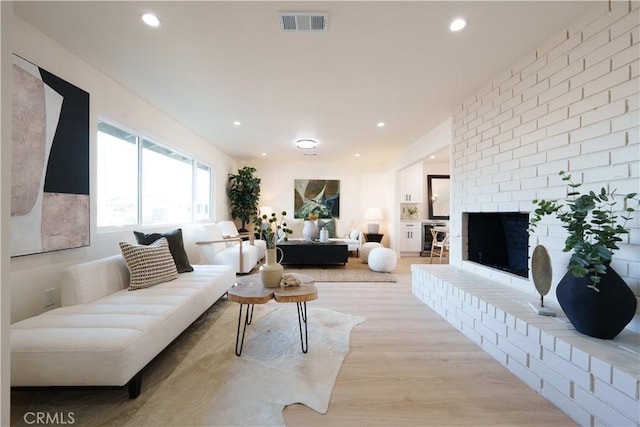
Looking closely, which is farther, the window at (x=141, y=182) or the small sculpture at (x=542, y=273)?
the window at (x=141, y=182)

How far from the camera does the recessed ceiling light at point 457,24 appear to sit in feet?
6.10

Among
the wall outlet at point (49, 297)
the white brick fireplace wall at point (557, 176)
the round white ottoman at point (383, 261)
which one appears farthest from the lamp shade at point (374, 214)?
the wall outlet at point (49, 297)

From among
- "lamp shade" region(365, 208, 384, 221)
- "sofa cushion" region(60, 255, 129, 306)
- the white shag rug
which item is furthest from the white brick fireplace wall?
"lamp shade" region(365, 208, 384, 221)

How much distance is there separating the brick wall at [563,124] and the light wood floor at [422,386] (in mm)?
885

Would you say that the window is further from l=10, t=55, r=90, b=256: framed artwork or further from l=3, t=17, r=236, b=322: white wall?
l=10, t=55, r=90, b=256: framed artwork

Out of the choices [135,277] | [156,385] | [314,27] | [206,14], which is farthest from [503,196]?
[135,277]

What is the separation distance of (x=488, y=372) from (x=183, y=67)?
360 centimetres

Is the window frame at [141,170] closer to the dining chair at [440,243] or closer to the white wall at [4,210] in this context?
the white wall at [4,210]

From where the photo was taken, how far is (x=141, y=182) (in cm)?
337

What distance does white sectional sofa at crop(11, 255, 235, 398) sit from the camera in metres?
1.40

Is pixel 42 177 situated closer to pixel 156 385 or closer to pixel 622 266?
pixel 156 385

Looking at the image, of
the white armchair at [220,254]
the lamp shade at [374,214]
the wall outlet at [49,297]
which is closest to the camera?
the wall outlet at [49,297]

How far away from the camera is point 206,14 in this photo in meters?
1.81

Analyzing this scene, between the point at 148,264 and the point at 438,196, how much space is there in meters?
6.76
